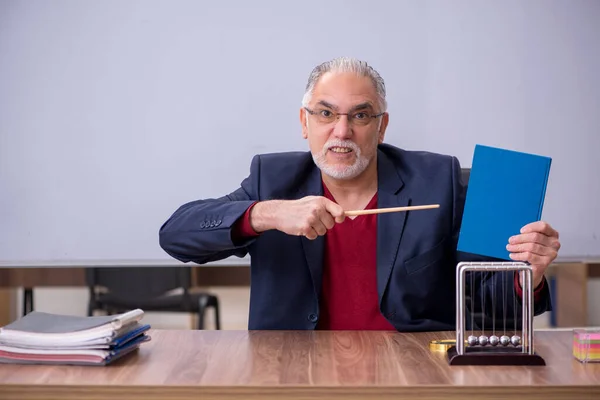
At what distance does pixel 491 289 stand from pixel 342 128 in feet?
2.11

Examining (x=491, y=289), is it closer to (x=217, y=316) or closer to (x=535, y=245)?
(x=535, y=245)

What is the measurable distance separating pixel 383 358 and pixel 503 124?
1.47 metres

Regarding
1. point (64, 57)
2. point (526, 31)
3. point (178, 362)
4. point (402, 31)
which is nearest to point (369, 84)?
point (402, 31)

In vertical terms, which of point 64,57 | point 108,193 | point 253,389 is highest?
point 64,57

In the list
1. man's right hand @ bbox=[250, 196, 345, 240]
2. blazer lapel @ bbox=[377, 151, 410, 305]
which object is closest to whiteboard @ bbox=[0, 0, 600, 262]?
blazer lapel @ bbox=[377, 151, 410, 305]

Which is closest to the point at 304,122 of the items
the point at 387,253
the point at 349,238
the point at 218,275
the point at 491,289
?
the point at 349,238

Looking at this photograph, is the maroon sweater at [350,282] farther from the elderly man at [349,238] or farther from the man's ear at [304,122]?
the man's ear at [304,122]

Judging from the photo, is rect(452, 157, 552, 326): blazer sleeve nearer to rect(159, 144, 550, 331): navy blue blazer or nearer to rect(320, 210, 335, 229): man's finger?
rect(159, 144, 550, 331): navy blue blazer

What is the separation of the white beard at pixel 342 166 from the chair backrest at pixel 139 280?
1089mm

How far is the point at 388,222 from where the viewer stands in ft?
7.64

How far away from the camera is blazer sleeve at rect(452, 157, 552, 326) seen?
2.09 metres

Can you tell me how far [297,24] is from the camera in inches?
115

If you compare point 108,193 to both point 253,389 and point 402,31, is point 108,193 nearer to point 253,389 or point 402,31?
point 402,31

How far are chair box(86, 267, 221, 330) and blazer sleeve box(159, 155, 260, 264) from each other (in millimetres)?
826
